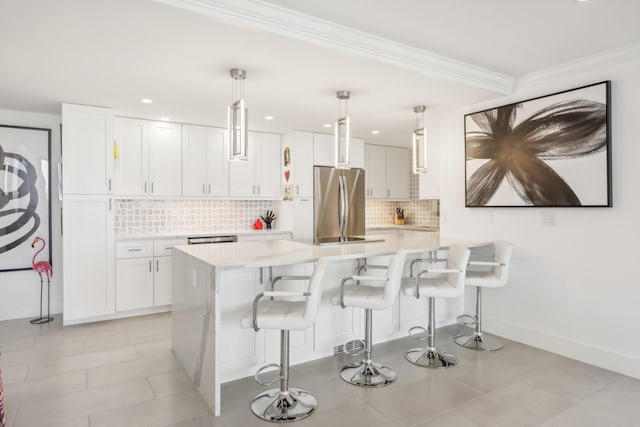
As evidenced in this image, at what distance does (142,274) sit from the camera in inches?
174

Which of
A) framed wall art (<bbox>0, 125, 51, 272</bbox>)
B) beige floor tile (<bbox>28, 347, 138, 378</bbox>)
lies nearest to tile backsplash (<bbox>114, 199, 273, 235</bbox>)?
framed wall art (<bbox>0, 125, 51, 272</bbox>)

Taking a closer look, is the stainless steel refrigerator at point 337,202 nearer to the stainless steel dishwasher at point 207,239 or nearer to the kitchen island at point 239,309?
the stainless steel dishwasher at point 207,239

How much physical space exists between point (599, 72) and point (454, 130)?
138 cm

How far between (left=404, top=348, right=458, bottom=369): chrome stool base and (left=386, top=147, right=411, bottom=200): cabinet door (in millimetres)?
3819

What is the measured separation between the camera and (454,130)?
13.5 ft

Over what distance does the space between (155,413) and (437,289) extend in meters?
2.10

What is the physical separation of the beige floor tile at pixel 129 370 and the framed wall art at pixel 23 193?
2249mm

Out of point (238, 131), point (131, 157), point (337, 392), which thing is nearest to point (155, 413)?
point (337, 392)

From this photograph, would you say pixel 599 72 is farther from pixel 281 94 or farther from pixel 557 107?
pixel 281 94

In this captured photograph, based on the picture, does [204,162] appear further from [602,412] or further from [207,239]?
[602,412]

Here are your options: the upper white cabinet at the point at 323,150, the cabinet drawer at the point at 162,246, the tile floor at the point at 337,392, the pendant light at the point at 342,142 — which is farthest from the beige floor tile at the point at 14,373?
the upper white cabinet at the point at 323,150

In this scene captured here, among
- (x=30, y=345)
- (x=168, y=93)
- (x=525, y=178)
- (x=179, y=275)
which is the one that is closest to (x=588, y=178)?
(x=525, y=178)

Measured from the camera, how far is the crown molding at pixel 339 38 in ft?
6.99

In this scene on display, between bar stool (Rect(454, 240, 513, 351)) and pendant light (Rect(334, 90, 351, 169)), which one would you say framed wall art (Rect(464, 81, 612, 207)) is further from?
pendant light (Rect(334, 90, 351, 169))
